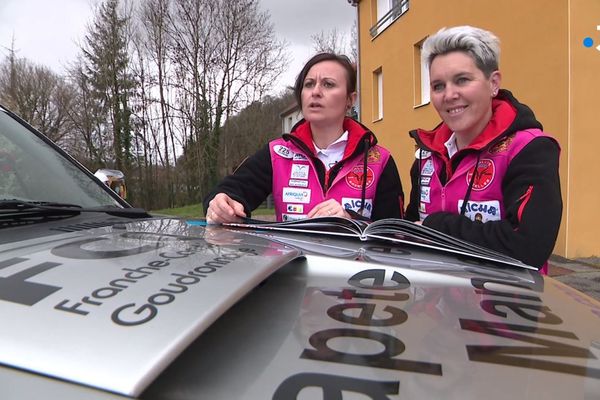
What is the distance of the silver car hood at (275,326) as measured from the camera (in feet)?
2.10

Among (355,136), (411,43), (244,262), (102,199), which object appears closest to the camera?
(244,262)

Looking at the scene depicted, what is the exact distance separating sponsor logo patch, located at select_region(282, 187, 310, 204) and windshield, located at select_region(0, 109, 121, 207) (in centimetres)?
77

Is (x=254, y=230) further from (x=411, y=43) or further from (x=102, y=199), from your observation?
(x=411, y=43)

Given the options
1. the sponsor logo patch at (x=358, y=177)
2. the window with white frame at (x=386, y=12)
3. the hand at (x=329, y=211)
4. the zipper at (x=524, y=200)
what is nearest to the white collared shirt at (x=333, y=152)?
the sponsor logo patch at (x=358, y=177)

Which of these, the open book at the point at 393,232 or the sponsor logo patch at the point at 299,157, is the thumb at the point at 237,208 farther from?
the sponsor logo patch at the point at 299,157

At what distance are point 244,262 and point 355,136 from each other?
1319 mm

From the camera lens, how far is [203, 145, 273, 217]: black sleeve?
2.17m

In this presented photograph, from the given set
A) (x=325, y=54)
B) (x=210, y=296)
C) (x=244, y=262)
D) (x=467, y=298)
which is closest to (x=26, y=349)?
(x=210, y=296)

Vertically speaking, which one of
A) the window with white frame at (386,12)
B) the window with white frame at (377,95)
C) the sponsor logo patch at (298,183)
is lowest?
the sponsor logo patch at (298,183)

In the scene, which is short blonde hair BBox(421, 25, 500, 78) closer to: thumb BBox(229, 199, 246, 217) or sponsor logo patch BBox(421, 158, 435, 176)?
sponsor logo patch BBox(421, 158, 435, 176)

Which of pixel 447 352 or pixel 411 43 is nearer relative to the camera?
pixel 447 352

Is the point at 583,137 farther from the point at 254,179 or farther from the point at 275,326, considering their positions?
the point at 275,326

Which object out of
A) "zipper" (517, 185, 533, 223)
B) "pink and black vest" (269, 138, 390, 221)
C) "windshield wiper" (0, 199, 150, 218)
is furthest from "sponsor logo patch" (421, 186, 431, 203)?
"windshield wiper" (0, 199, 150, 218)

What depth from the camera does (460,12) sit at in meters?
8.40
